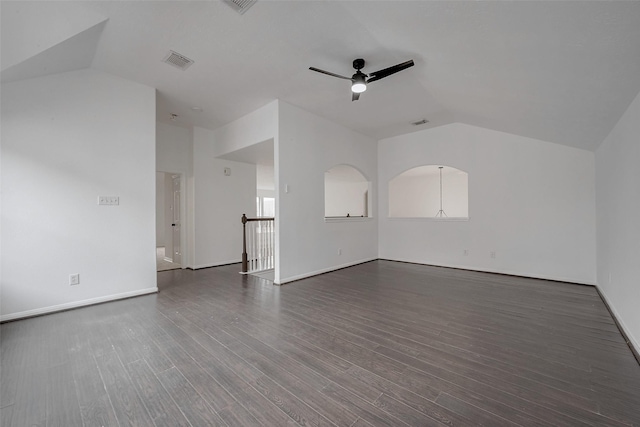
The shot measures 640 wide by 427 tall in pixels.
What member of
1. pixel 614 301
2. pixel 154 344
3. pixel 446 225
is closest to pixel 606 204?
pixel 614 301

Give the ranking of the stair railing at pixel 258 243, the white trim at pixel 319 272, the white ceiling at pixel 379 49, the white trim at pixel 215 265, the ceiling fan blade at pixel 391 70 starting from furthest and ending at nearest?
the white trim at pixel 215 265, the stair railing at pixel 258 243, the white trim at pixel 319 272, the ceiling fan blade at pixel 391 70, the white ceiling at pixel 379 49

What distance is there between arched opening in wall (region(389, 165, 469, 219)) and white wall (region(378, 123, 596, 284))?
305 cm

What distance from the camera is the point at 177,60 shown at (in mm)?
3188

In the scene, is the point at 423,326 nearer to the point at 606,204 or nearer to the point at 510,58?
the point at 510,58

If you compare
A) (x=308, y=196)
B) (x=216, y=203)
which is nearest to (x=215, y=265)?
(x=216, y=203)

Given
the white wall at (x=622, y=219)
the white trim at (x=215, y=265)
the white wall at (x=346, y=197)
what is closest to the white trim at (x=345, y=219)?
the white trim at (x=215, y=265)

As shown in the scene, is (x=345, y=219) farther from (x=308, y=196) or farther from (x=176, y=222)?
(x=176, y=222)

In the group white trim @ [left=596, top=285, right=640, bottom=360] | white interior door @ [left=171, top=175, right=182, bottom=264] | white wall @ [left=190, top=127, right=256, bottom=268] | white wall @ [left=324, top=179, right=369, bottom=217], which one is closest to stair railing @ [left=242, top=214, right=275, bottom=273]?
white wall @ [left=190, top=127, right=256, bottom=268]

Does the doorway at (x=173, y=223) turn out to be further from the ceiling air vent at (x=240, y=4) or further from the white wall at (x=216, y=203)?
the ceiling air vent at (x=240, y=4)

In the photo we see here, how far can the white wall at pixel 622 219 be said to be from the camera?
2270 millimetres

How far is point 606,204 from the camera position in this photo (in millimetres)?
3375

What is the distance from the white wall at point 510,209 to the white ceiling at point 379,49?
0.66m

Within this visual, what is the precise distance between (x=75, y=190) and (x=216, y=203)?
268 centimetres

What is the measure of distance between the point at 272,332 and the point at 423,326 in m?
1.53
